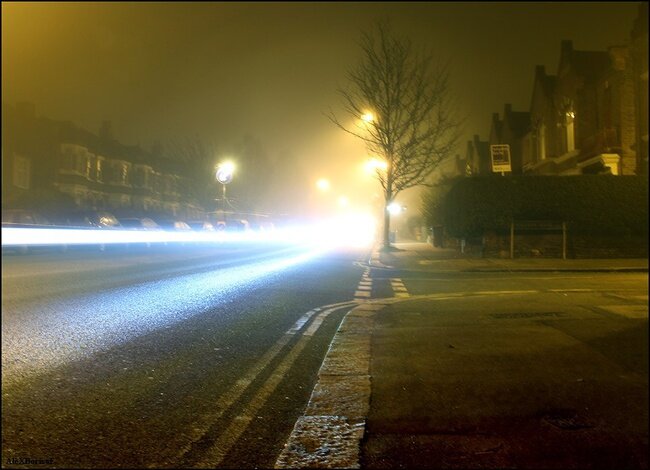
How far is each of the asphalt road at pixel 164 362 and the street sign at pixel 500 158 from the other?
35.0ft

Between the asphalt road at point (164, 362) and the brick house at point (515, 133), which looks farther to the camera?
the brick house at point (515, 133)

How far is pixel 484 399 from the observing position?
377cm

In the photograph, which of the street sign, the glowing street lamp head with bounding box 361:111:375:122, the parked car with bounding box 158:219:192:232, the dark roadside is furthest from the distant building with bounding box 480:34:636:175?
the parked car with bounding box 158:219:192:232

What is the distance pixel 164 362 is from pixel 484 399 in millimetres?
2998

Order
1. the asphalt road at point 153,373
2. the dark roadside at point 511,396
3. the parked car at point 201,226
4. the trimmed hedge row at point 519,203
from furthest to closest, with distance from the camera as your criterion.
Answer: the parked car at point 201,226 → the trimmed hedge row at point 519,203 → the asphalt road at point 153,373 → the dark roadside at point 511,396

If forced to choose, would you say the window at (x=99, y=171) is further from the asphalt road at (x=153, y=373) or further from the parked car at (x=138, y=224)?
the asphalt road at (x=153, y=373)

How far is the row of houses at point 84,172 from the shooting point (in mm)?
25000

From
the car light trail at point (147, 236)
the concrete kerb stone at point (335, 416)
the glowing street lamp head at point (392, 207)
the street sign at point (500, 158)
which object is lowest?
the concrete kerb stone at point (335, 416)

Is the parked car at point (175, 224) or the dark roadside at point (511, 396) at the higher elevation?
the parked car at point (175, 224)

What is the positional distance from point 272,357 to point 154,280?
21.2ft

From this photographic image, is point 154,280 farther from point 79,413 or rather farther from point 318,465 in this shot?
point 318,465

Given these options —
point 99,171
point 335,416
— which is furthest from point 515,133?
point 335,416

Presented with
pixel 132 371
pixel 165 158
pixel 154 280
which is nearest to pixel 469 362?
pixel 132 371

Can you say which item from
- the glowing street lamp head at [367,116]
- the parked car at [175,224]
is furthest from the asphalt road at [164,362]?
the parked car at [175,224]
